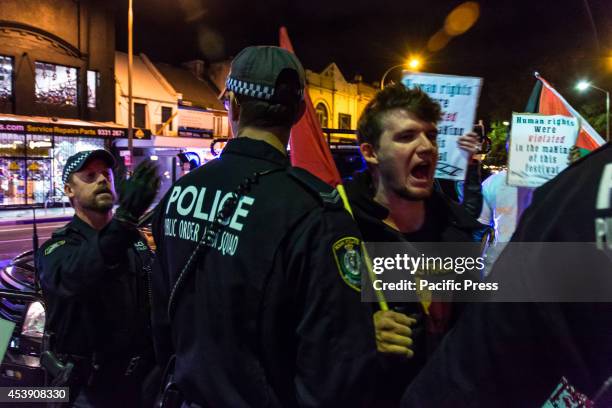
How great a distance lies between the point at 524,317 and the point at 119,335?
7.77ft

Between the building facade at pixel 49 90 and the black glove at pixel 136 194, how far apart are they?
22.0 metres

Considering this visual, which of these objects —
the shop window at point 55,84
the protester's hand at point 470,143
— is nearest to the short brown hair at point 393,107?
the protester's hand at point 470,143

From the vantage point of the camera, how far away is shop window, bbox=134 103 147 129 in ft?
95.8

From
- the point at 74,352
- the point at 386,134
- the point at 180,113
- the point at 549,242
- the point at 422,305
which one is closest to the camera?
the point at 549,242

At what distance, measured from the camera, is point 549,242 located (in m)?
0.98

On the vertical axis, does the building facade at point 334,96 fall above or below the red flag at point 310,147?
above

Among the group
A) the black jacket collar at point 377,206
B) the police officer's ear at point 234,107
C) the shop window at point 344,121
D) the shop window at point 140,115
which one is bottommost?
the black jacket collar at point 377,206

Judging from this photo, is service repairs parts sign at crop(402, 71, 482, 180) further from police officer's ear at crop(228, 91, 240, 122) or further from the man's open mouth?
police officer's ear at crop(228, 91, 240, 122)

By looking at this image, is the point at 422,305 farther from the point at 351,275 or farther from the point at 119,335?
the point at 119,335

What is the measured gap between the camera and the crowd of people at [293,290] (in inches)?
40.2

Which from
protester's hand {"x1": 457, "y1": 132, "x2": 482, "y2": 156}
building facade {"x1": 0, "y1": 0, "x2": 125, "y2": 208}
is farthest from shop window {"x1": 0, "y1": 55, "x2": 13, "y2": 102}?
protester's hand {"x1": 457, "y1": 132, "x2": 482, "y2": 156}

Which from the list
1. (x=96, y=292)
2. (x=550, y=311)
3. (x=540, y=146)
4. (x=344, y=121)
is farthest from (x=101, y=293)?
(x=344, y=121)

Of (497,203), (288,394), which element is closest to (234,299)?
(288,394)

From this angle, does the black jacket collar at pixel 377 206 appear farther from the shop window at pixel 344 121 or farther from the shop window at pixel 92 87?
the shop window at pixel 344 121
